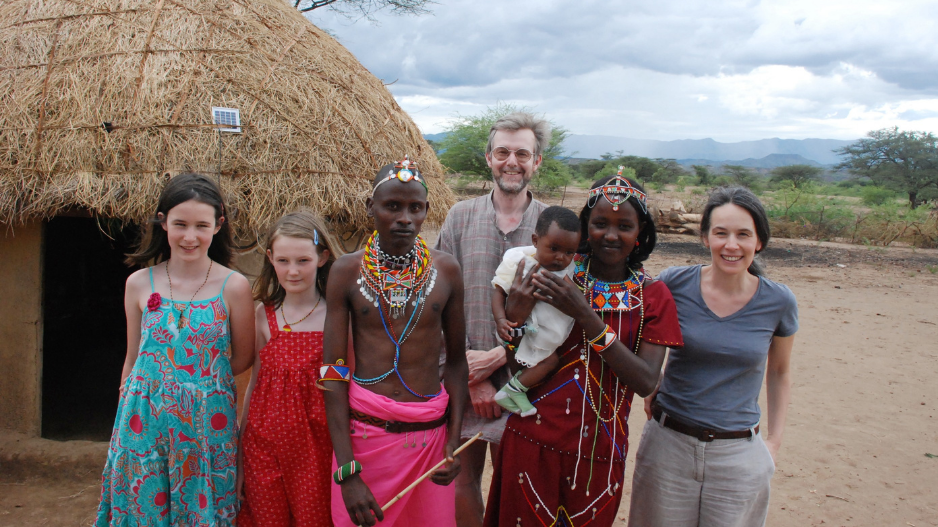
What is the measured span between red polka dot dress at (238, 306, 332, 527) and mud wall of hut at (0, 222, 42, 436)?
9.05 feet

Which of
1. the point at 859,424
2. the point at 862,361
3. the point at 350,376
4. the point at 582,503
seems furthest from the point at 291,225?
the point at 862,361

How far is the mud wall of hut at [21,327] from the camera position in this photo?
393 centimetres

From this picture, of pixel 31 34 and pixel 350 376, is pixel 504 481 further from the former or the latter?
pixel 31 34

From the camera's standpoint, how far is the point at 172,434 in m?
2.14

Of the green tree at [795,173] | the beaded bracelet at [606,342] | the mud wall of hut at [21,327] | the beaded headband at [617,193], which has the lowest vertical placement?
the mud wall of hut at [21,327]

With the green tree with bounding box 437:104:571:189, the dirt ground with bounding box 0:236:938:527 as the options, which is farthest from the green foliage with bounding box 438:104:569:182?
the dirt ground with bounding box 0:236:938:527

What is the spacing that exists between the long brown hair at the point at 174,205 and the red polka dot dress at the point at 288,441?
0.48 metres

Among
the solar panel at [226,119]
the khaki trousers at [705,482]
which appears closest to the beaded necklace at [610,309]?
the khaki trousers at [705,482]

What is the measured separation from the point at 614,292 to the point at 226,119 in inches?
117

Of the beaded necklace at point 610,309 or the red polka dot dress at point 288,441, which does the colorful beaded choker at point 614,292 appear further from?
the red polka dot dress at point 288,441

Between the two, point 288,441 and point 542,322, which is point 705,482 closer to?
point 542,322

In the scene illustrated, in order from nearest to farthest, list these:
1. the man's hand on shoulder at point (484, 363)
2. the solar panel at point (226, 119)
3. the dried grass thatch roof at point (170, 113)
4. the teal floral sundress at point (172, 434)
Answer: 1. the teal floral sundress at point (172, 434)
2. the man's hand on shoulder at point (484, 363)
3. the dried grass thatch roof at point (170, 113)
4. the solar panel at point (226, 119)

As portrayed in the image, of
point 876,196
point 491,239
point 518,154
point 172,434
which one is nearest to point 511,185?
point 518,154

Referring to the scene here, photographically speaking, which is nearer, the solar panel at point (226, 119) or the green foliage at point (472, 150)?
the solar panel at point (226, 119)
